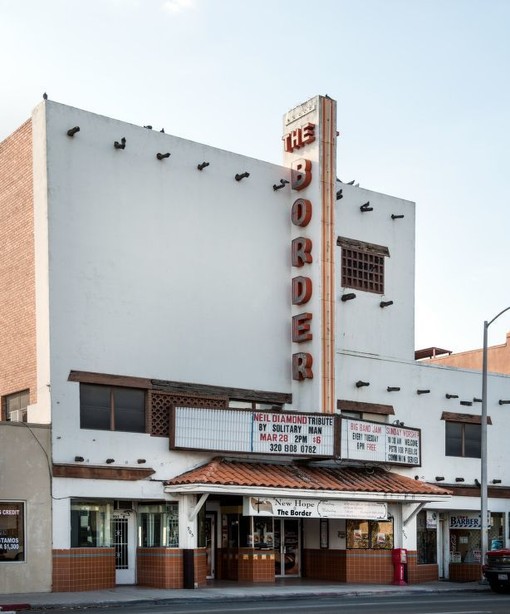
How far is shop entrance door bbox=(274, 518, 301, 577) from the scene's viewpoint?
106 ft

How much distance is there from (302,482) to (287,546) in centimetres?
449

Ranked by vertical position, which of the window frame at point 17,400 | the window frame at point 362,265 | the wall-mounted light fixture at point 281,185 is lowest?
the window frame at point 17,400

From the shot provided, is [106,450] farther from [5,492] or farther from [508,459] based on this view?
[508,459]

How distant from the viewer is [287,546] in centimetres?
3256

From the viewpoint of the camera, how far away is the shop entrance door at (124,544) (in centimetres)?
2798

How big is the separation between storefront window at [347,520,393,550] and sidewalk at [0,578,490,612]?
5.01ft

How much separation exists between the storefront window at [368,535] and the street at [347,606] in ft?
13.2

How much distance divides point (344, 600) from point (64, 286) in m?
10.8

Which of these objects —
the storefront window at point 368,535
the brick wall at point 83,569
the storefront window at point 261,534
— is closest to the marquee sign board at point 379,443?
the storefront window at point 368,535

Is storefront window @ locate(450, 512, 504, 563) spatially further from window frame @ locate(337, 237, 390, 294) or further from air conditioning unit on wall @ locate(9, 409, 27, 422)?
air conditioning unit on wall @ locate(9, 409, 27, 422)

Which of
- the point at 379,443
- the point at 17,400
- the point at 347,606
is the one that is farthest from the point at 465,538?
Answer: the point at 17,400

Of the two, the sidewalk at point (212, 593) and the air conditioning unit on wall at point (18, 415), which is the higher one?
the air conditioning unit on wall at point (18, 415)

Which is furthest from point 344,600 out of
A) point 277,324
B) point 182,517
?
point 277,324

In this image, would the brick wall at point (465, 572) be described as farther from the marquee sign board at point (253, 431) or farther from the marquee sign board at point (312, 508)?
the marquee sign board at point (253, 431)
